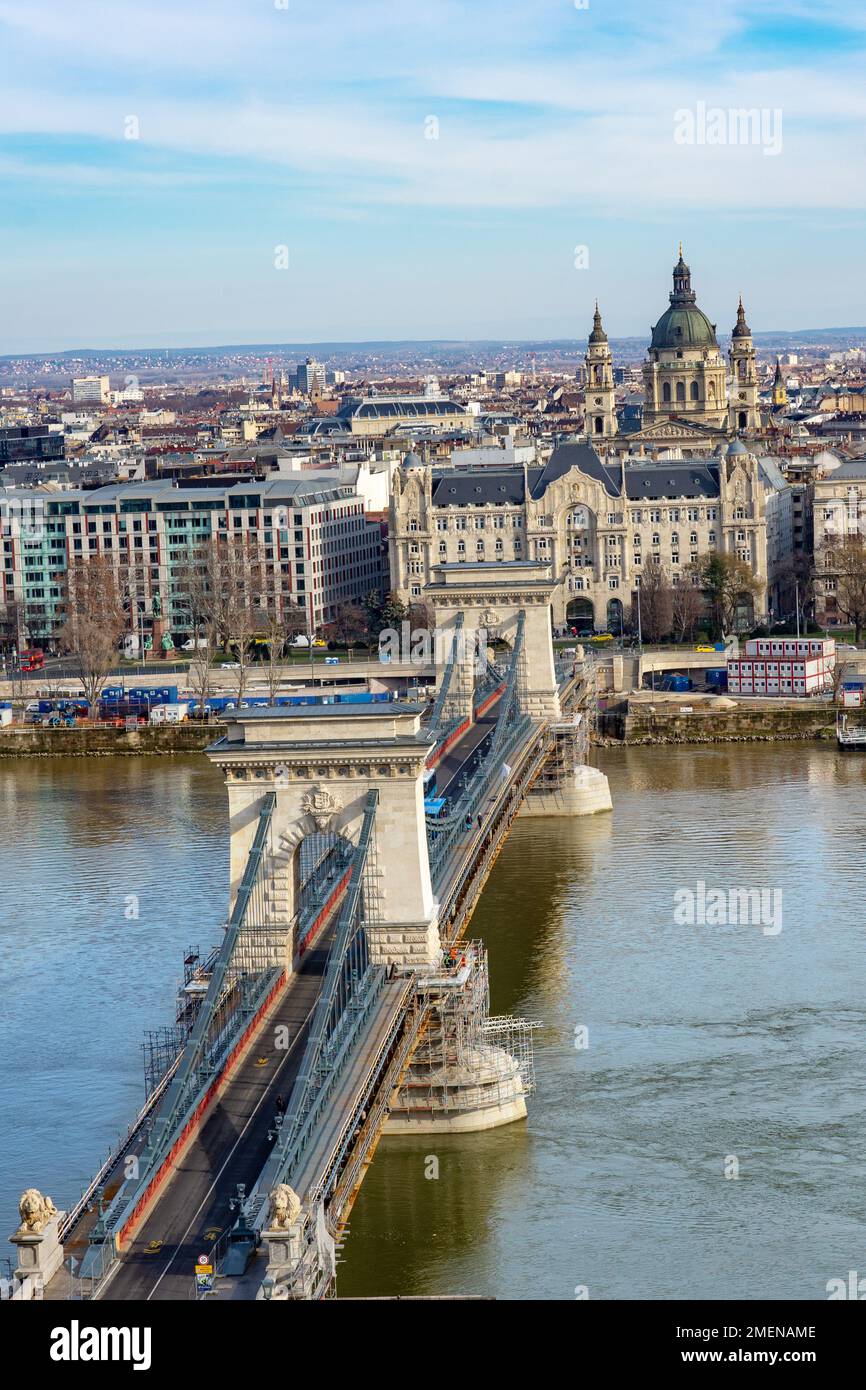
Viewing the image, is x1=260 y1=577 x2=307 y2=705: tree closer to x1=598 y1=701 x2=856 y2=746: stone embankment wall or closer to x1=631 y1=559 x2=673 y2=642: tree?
x1=631 y1=559 x2=673 y2=642: tree

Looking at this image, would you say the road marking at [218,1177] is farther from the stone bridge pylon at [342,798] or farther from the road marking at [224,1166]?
the stone bridge pylon at [342,798]

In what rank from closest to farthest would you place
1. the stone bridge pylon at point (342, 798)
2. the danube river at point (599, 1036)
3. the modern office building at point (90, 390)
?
the danube river at point (599, 1036), the stone bridge pylon at point (342, 798), the modern office building at point (90, 390)

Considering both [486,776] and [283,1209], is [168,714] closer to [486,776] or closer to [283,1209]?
[486,776]

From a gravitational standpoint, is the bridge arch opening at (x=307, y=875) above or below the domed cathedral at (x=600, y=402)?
below

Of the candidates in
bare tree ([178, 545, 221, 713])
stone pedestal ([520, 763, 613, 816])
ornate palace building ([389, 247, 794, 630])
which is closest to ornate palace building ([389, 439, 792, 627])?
ornate palace building ([389, 247, 794, 630])

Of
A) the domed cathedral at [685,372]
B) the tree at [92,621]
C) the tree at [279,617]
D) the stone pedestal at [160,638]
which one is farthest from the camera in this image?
the domed cathedral at [685,372]

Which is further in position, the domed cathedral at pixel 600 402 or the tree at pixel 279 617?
the domed cathedral at pixel 600 402

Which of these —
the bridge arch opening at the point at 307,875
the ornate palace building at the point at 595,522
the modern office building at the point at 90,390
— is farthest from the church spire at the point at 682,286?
the modern office building at the point at 90,390

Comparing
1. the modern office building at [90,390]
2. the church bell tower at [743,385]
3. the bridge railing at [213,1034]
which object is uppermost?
the church bell tower at [743,385]
